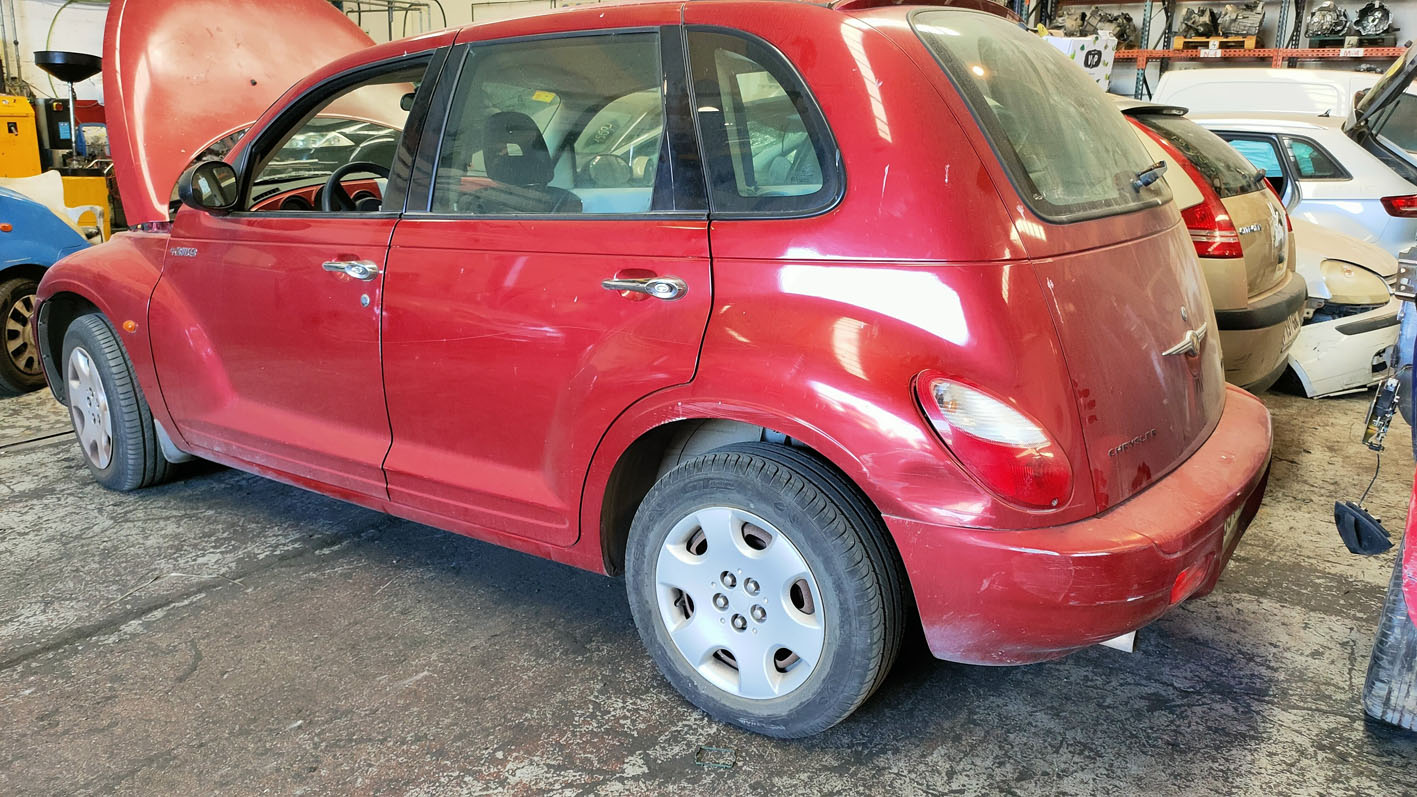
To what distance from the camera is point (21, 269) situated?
16.8 feet

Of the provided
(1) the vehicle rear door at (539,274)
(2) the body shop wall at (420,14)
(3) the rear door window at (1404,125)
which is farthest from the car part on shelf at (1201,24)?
(1) the vehicle rear door at (539,274)

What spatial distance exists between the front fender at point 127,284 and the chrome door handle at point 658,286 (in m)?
1.92

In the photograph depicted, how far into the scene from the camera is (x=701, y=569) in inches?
87.3

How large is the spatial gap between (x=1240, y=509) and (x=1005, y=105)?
1000 mm

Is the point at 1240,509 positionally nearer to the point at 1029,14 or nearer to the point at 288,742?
the point at 288,742

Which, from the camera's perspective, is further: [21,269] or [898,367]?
[21,269]

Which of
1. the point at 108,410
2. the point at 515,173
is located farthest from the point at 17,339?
the point at 515,173

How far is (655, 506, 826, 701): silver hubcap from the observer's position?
6.92 feet

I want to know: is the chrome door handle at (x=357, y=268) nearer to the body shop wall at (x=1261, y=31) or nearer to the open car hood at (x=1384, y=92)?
the open car hood at (x=1384, y=92)

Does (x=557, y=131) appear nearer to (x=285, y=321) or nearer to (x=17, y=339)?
(x=285, y=321)

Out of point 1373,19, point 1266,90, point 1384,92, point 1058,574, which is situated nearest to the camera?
point 1058,574

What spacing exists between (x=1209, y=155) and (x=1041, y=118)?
2.82 metres

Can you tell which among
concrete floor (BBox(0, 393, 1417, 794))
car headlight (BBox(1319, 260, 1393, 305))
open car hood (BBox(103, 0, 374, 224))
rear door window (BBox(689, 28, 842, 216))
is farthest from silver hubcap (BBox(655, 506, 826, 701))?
car headlight (BBox(1319, 260, 1393, 305))

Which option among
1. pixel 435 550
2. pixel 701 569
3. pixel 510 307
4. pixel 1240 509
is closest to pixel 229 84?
pixel 435 550
